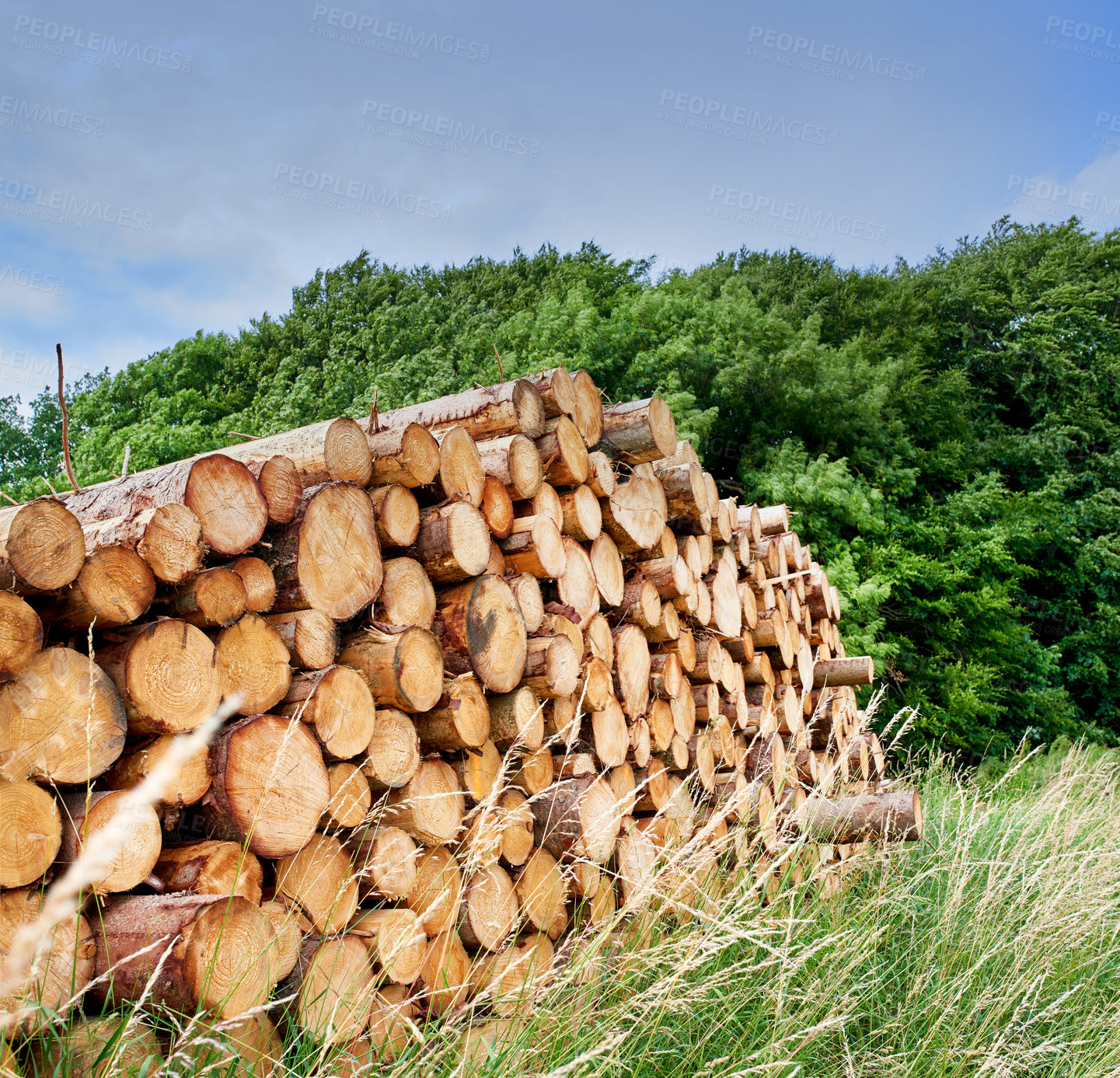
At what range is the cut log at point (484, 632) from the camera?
225cm

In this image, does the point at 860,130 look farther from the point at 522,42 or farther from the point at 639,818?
the point at 639,818

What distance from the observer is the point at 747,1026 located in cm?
180

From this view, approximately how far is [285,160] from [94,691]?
7952 millimetres

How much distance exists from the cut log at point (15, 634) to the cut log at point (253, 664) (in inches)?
13.4

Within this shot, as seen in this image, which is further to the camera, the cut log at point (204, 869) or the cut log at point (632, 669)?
the cut log at point (632, 669)

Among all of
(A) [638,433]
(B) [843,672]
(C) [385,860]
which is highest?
(A) [638,433]

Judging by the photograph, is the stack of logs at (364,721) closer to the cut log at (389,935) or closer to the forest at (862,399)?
the cut log at (389,935)

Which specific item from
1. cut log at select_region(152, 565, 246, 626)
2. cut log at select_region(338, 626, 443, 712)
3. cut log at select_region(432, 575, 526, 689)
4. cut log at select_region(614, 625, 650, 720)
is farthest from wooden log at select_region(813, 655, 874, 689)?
cut log at select_region(152, 565, 246, 626)

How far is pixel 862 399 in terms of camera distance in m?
10.8

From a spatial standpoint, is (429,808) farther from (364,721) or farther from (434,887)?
(364,721)

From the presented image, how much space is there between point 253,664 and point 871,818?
8.27 feet

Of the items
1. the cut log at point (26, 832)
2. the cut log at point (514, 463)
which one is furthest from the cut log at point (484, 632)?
the cut log at point (26, 832)

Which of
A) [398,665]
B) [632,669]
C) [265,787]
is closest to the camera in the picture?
[265,787]

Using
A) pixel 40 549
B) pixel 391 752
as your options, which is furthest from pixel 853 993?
pixel 40 549
